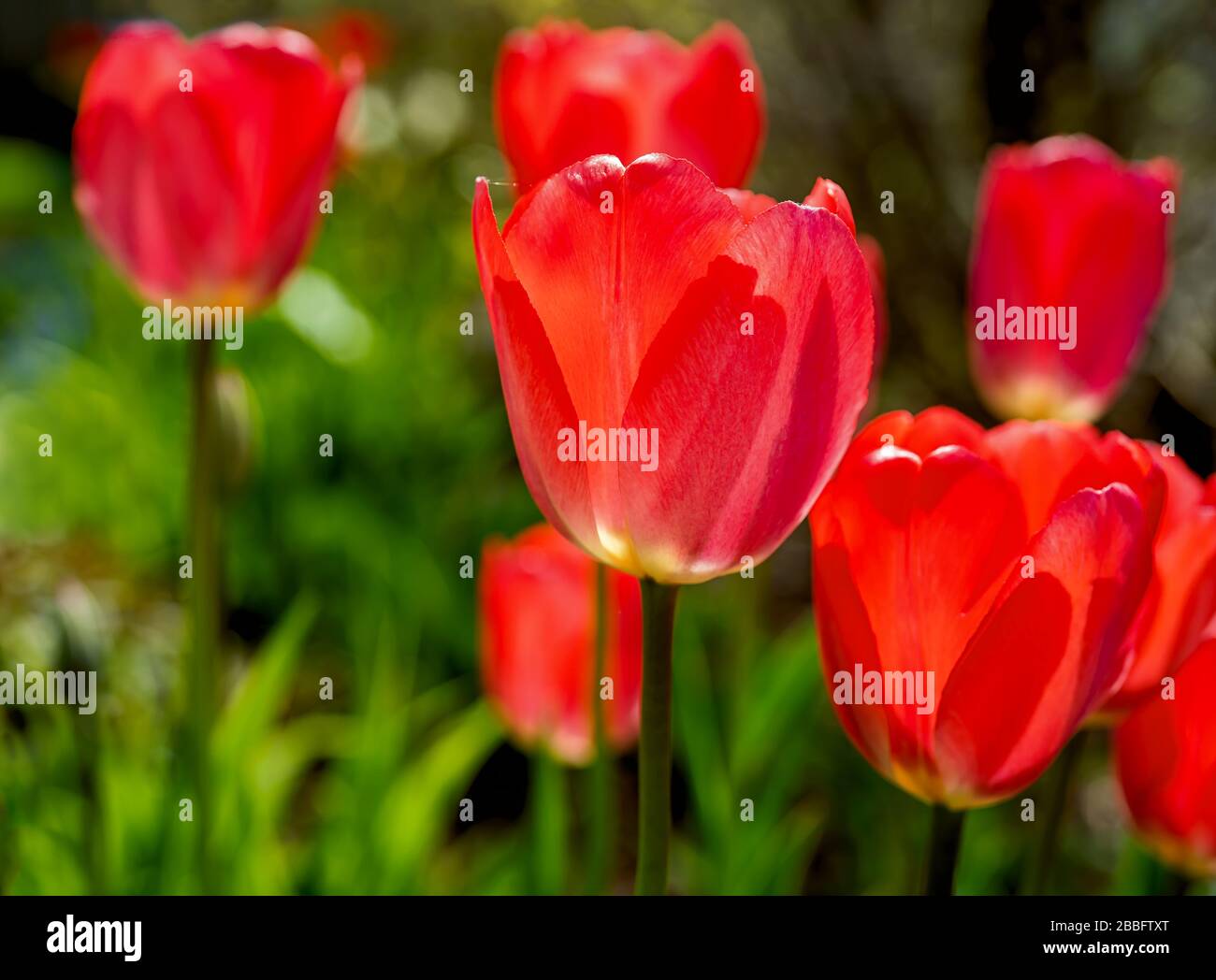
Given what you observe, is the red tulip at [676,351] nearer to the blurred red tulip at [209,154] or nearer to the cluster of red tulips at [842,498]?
the cluster of red tulips at [842,498]

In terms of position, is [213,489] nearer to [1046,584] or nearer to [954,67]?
[1046,584]

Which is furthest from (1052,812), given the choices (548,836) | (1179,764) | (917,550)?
(548,836)

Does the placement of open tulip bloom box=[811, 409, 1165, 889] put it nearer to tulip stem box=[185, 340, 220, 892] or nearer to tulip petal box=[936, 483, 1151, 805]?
tulip petal box=[936, 483, 1151, 805]

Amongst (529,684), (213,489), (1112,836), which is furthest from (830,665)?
(1112,836)

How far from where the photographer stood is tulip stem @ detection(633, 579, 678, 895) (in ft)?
1.09

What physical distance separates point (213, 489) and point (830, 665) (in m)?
0.42

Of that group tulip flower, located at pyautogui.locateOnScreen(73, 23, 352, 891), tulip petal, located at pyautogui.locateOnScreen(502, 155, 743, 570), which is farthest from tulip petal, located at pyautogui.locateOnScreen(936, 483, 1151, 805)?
tulip flower, located at pyautogui.locateOnScreen(73, 23, 352, 891)

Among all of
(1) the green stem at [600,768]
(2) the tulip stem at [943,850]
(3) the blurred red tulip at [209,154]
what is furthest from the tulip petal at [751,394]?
(3) the blurred red tulip at [209,154]

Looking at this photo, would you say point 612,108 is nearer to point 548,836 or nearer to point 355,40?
point 548,836

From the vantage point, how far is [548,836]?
34.8 inches

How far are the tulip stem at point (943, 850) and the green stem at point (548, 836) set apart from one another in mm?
525

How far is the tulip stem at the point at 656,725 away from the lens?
33cm

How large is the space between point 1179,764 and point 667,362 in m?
0.24

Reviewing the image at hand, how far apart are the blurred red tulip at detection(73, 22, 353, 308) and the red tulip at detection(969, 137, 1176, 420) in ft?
1.30
